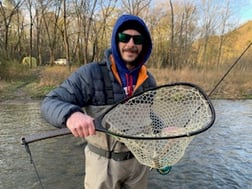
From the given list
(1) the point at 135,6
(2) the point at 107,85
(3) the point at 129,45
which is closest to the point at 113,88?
(2) the point at 107,85

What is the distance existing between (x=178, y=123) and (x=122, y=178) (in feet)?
1.98

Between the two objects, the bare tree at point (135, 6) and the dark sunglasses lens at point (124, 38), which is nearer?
the dark sunglasses lens at point (124, 38)

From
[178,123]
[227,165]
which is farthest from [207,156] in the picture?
[178,123]

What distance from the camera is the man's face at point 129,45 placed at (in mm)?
2117

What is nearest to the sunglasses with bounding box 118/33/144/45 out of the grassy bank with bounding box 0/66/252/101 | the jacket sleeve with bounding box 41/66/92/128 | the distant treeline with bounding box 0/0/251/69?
the jacket sleeve with bounding box 41/66/92/128

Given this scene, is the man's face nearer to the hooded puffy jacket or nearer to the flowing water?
the hooded puffy jacket

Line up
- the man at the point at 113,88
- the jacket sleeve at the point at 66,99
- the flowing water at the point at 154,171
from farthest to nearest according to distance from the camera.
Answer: the flowing water at the point at 154,171, the man at the point at 113,88, the jacket sleeve at the point at 66,99

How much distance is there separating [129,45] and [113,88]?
0.30 metres

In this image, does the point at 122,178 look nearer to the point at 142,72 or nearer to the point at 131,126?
the point at 131,126

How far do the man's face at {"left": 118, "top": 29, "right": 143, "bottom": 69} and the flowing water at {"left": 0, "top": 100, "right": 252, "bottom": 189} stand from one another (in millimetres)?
3268

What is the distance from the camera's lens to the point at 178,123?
2424 millimetres

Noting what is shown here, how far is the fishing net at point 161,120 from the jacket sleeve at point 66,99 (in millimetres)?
213

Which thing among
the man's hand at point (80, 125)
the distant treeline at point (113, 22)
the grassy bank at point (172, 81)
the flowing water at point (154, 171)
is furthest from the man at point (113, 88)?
the distant treeline at point (113, 22)

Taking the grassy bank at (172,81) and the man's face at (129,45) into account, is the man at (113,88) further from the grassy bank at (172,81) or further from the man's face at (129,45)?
the grassy bank at (172,81)
